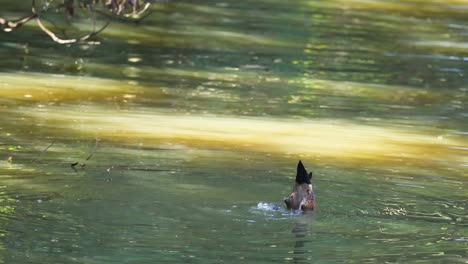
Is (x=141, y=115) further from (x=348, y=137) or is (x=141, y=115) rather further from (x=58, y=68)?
(x=58, y=68)

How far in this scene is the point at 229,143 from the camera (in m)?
11.2

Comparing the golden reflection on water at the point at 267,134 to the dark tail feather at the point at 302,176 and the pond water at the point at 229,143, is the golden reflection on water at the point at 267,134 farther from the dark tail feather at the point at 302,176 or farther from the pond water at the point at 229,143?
the dark tail feather at the point at 302,176

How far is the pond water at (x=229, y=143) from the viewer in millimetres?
7824

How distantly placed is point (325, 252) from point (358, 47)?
11422mm

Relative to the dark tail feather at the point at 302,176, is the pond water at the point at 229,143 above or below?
below

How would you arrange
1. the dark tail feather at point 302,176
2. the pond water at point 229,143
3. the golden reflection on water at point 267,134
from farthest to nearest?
the golden reflection on water at point 267,134 < the dark tail feather at point 302,176 < the pond water at point 229,143

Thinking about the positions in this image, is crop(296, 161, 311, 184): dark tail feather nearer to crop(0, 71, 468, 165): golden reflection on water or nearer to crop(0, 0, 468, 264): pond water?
crop(0, 0, 468, 264): pond water

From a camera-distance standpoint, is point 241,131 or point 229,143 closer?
point 229,143

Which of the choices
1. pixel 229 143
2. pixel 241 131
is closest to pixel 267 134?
pixel 241 131

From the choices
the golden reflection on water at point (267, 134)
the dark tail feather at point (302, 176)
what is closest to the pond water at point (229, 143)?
the golden reflection on water at point (267, 134)

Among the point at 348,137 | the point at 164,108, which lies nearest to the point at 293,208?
the point at 348,137

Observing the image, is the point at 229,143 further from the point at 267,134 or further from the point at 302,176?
the point at 302,176

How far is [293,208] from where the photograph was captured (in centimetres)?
855

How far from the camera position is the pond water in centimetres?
782
